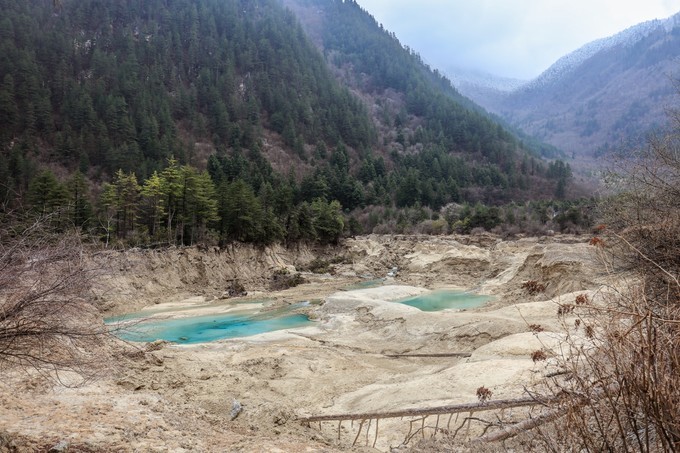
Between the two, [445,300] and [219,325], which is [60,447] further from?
[445,300]

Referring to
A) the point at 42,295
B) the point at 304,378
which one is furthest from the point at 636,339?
the point at 304,378

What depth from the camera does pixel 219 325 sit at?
85.4 ft

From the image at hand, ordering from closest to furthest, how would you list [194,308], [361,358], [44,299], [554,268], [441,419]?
[44,299] → [441,419] → [361,358] → [554,268] → [194,308]

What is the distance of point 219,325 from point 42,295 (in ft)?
69.1

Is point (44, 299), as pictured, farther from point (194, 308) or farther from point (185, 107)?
point (185, 107)

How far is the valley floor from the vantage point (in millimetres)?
8547

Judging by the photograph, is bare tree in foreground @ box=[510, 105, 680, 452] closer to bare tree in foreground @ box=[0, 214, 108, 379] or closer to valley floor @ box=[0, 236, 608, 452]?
valley floor @ box=[0, 236, 608, 452]

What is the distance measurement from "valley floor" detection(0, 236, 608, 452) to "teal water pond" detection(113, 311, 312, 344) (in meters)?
1.96

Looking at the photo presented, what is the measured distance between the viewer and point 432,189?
90500mm

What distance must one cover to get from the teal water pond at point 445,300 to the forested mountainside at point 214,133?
18461 millimetres

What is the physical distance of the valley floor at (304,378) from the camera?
8.55 m

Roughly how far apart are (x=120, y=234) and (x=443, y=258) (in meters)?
31.2

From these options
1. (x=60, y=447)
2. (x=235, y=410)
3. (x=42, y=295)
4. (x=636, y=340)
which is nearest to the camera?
(x=636, y=340)

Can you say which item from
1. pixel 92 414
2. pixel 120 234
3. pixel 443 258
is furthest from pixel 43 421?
pixel 443 258
